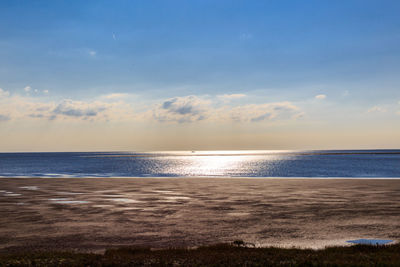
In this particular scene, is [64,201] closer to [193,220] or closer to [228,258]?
[193,220]

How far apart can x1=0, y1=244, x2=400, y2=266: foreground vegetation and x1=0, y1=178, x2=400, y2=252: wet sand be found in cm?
245

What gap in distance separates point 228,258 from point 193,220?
10.0 m

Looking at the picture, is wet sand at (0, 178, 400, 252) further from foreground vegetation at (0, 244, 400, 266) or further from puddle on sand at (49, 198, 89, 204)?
foreground vegetation at (0, 244, 400, 266)

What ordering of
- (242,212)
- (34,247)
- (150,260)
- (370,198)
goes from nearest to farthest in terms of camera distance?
(150,260)
(34,247)
(242,212)
(370,198)

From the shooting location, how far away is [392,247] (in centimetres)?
1348

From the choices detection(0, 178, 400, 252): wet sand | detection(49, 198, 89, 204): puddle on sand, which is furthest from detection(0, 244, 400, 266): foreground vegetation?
detection(49, 198, 89, 204): puddle on sand

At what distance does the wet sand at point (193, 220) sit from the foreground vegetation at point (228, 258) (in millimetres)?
2452

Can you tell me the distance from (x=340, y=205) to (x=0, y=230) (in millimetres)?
23055

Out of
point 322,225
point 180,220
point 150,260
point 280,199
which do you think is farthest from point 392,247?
point 280,199

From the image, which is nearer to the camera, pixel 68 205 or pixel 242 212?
pixel 242 212

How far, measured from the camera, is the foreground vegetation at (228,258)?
11555 mm

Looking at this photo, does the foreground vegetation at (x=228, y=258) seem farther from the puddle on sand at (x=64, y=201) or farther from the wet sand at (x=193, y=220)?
the puddle on sand at (x=64, y=201)

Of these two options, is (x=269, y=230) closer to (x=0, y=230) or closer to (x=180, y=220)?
(x=180, y=220)

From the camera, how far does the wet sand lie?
55.2 feet
